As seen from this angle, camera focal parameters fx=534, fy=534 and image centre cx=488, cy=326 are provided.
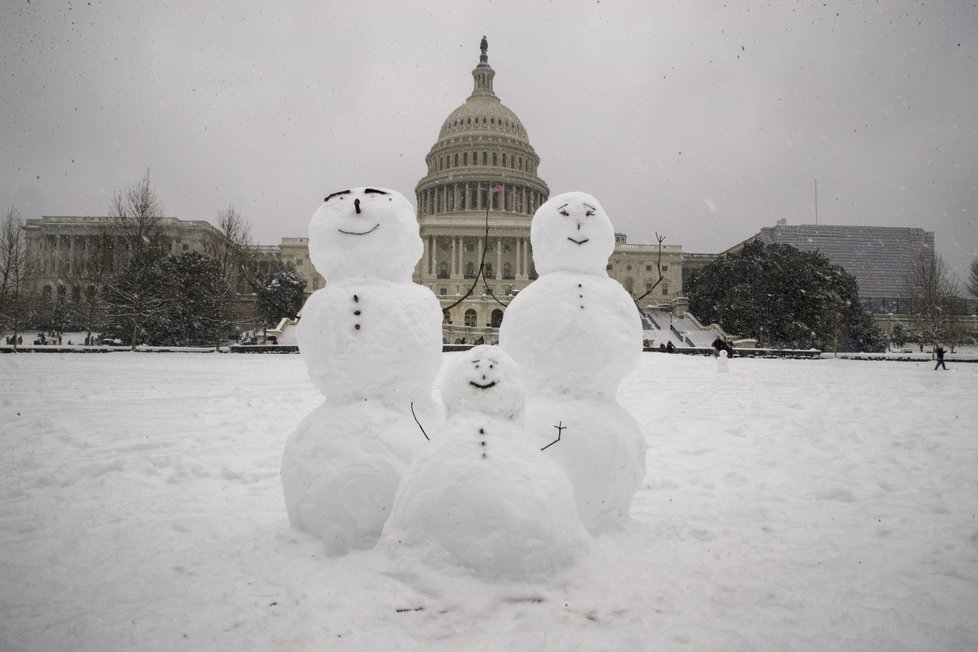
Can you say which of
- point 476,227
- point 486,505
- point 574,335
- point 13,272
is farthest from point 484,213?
point 486,505

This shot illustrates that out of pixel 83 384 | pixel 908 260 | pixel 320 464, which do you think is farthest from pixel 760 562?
pixel 908 260

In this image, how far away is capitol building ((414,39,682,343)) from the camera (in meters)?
61.4

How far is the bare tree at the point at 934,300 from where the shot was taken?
92.3 feet

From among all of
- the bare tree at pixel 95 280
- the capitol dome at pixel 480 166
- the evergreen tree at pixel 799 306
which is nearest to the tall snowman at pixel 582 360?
the bare tree at pixel 95 280

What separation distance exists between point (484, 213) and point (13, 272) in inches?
2062

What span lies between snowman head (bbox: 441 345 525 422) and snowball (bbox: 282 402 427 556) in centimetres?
49

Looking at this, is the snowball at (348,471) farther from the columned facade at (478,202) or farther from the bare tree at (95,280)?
the columned facade at (478,202)

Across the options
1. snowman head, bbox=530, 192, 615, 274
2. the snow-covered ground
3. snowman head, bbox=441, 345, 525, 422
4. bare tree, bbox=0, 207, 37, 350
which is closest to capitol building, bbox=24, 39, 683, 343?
bare tree, bbox=0, 207, 37, 350

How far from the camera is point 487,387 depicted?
10.2 feet

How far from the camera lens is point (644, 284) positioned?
6806 cm

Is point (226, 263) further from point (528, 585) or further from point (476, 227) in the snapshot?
point (476, 227)

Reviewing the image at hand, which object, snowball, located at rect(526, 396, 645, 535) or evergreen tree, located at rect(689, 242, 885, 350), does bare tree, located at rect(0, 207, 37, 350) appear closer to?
snowball, located at rect(526, 396, 645, 535)

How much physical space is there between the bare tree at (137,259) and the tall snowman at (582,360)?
84.4 ft

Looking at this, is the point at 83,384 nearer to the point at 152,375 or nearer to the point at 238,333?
the point at 152,375
